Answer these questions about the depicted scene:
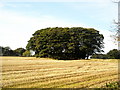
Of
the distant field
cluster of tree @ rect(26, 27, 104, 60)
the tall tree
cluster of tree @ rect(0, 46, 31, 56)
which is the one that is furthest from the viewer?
the tall tree

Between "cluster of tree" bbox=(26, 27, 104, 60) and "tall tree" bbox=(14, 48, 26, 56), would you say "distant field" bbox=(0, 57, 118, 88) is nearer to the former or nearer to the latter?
"cluster of tree" bbox=(26, 27, 104, 60)

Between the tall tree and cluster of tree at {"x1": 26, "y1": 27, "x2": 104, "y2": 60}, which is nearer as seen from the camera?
cluster of tree at {"x1": 26, "y1": 27, "x2": 104, "y2": 60}

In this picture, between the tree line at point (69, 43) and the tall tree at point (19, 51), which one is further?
the tall tree at point (19, 51)

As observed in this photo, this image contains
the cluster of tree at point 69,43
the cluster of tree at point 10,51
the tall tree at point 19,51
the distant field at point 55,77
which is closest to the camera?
the distant field at point 55,77

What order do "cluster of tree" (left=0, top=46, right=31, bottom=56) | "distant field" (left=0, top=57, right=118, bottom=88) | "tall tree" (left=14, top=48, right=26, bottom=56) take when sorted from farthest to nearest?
"tall tree" (left=14, top=48, right=26, bottom=56) < "cluster of tree" (left=0, top=46, right=31, bottom=56) < "distant field" (left=0, top=57, right=118, bottom=88)

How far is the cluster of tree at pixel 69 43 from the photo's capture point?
52.8m

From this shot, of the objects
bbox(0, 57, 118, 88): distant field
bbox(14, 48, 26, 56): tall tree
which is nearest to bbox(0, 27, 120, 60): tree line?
bbox(0, 57, 118, 88): distant field

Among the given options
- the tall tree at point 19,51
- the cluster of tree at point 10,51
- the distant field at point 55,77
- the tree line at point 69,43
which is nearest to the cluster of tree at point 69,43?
the tree line at point 69,43

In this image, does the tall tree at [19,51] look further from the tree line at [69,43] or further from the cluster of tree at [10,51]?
the tree line at [69,43]

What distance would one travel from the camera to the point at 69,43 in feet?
173

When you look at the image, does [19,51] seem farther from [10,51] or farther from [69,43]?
[69,43]

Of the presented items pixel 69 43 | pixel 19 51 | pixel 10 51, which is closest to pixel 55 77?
pixel 69 43

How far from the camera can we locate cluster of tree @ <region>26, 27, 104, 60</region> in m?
52.8

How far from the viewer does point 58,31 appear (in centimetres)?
5647
